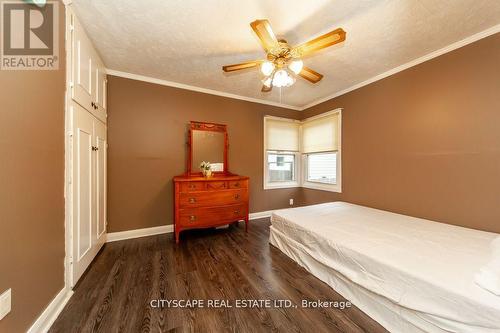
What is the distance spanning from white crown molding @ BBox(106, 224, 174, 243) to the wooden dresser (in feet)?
1.71

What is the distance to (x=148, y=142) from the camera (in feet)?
9.55

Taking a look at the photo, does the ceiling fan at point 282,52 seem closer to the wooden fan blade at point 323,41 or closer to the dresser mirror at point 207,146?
the wooden fan blade at point 323,41

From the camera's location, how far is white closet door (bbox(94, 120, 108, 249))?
2.17 metres

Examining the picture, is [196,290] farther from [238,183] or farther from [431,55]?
[431,55]

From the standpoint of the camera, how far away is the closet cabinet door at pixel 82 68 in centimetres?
164

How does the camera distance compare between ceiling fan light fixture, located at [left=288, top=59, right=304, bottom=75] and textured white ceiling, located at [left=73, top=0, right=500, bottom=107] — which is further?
ceiling fan light fixture, located at [left=288, top=59, right=304, bottom=75]

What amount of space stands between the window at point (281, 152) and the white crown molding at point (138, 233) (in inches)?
81.1

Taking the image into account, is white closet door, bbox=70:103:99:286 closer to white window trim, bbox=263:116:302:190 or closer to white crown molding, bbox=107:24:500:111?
white crown molding, bbox=107:24:500:111

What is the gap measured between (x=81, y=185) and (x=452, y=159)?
13.3 ft

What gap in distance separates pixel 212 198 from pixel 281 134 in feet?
7.17

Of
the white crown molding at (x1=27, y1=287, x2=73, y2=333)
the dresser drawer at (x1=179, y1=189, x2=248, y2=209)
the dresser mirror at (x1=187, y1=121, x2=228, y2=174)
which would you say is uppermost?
the dresser mirror at (x1=187, y1=121, x2=228, y2=174)

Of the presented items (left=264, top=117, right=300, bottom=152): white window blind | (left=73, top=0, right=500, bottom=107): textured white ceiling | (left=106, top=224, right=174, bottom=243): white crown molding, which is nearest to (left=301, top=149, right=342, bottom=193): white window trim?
(left=264, top=117, right=300, bottom=152): white window blind

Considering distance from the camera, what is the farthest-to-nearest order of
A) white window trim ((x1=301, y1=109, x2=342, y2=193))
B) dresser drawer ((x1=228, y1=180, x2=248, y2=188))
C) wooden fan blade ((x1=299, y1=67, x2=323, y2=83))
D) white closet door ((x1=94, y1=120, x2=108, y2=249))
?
white window trim ((x1=301, y1=109, x2=342, y2=193)) → dresser drawer ((x1=228, y1=180, x2=248, y2=188)) → white closet door ((x1=94, y1=120, x2=108, y2=249)) → wooden fan blade ((x1=299, y1=67, x2=323, y2=83))

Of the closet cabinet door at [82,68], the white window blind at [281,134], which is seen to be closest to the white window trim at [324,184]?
the white window blind at [281,134]
